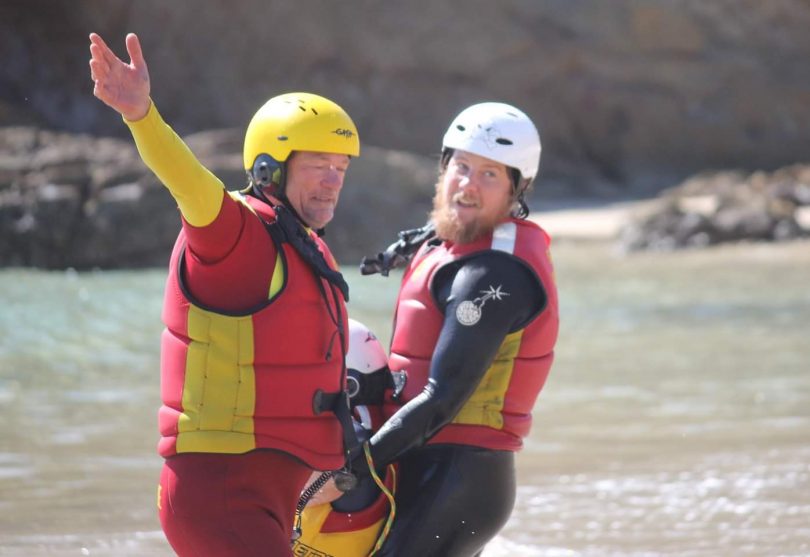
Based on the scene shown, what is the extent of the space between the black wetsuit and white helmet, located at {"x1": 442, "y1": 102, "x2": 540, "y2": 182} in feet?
0.80

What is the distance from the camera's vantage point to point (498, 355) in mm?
3088

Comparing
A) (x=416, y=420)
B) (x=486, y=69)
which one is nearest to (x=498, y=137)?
(x=416, y=420)

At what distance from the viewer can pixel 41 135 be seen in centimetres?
1638

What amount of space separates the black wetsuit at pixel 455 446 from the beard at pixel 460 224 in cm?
7

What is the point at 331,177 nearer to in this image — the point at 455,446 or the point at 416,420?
the point at 416,420

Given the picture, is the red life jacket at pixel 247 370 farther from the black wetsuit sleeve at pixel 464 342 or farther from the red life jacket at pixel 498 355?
the red life jacket at pixel 498 355

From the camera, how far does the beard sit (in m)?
3.12

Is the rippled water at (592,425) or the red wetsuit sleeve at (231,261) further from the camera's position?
the rippled water at (592,425)

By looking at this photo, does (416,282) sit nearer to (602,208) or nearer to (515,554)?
(515,554)

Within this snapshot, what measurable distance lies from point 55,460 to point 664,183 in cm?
1990

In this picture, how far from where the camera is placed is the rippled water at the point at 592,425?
16.7 ft

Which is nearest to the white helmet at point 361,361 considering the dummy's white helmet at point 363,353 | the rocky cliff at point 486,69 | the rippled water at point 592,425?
the dummy's white helmet at point 363,353

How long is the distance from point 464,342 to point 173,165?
82cm

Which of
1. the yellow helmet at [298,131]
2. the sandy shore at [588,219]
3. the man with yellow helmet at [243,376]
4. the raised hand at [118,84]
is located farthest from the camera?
the sandy shore at [588,219]
